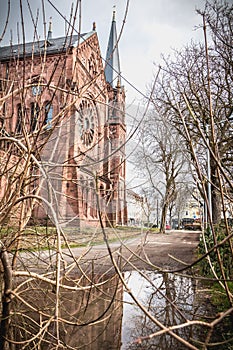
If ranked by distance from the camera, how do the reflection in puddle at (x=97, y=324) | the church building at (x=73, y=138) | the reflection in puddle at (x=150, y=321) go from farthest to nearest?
the reflection in puddle at (x=150, y=321) → the reflection in puddle at (x=97, y=324) → the church building at (x=73, y=138)

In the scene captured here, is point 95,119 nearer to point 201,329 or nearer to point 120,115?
point 120,115

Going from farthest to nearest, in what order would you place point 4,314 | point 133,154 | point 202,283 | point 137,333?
point 202,283, point 137,333, point 133,154, point 4,314

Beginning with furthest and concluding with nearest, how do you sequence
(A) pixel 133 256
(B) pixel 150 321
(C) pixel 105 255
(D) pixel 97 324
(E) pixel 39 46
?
(B) pixel 150 321, (D) pixel 97 324, (A) pixel 133 256, (C) pixel 105 255, (E) pixel 39 46

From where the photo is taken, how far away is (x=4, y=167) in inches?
61.1

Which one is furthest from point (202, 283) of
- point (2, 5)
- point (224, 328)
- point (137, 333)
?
point (2, 5)

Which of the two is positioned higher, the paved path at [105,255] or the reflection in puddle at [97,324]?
the paved path at [105,255]

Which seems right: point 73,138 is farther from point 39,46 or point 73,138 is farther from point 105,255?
point 105,255

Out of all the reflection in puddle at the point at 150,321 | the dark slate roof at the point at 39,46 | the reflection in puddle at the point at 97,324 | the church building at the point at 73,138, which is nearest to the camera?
the dark slate roof at the point at 39,46

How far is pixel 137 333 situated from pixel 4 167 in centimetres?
178

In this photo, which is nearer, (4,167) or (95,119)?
(4,167)

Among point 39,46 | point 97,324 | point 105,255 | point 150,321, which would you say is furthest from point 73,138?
point 150,321

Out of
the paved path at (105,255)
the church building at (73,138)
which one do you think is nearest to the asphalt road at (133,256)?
the paved path at (105,255)

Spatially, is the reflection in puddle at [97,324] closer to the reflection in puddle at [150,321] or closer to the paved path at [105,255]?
the reflection in puddle at [150,321]

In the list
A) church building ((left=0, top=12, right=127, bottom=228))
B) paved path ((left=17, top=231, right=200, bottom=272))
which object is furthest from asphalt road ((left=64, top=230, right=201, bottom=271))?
church building ((left=0, top=12, right=127, bottom=228))
